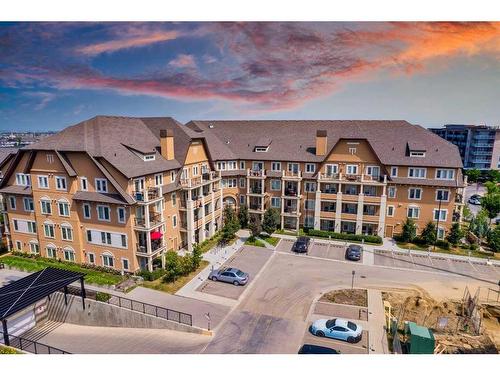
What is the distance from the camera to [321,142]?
128ft

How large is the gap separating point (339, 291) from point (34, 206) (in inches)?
1154

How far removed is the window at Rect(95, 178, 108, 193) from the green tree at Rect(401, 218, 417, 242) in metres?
31.1

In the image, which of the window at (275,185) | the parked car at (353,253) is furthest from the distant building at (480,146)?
the parked car at (353,253)

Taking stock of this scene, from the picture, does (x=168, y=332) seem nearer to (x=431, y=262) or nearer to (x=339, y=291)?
(x=339, y=291)

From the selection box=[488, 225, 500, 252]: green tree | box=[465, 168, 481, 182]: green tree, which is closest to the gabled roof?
box=[488, 225, 500, 252]: green tree

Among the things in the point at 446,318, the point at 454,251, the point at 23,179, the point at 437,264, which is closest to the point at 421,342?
the point at 446,318

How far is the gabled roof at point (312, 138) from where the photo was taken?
120ft

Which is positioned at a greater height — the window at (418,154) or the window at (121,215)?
the window at (418,154)

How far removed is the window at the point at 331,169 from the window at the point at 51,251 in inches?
1195

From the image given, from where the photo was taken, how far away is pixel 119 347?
1986cm

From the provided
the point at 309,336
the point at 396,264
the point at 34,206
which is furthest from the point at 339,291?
the point at 34,206

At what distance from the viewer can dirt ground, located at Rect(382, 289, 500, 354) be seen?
20161 millimetres

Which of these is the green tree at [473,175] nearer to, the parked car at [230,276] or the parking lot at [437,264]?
the parking lot at [437,264]

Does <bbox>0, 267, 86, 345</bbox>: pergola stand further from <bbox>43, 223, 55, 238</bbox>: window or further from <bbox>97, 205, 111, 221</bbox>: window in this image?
<bbox>43, 223, 55, 238</bbox>: window
